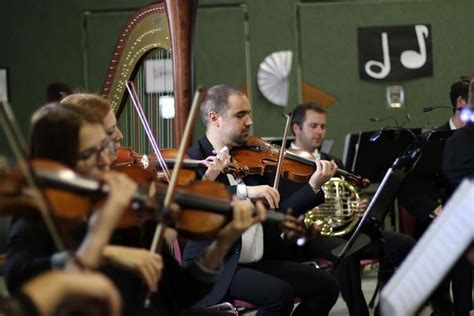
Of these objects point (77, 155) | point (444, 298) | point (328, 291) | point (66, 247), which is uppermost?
point (77, 155)

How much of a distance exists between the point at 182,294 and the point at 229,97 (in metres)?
1.60

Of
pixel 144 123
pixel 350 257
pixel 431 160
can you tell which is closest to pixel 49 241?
pixel 144 123

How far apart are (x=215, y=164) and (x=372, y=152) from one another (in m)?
1.87

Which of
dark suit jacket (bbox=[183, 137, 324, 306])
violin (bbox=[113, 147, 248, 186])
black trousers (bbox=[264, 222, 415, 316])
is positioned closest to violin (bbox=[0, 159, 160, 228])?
violin (bbox=[113, 147, 248, 186])

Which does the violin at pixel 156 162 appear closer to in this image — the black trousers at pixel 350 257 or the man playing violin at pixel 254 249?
the man playing violin at pixel 254 249

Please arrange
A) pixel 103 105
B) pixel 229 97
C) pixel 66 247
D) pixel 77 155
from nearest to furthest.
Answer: pixel 66 247
pixel 77 155
pixel 103 105
pixel 229 97

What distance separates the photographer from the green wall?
753 cm

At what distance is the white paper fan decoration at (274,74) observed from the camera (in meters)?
7.54

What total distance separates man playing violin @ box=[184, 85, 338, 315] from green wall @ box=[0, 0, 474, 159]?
336 cm

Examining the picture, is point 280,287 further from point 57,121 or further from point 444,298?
point 57,121

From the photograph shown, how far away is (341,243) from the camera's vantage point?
15.0 feet

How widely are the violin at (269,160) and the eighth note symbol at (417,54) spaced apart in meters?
3.53

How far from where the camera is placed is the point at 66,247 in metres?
1.88

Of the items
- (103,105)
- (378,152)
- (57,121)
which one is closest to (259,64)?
(378,152)
